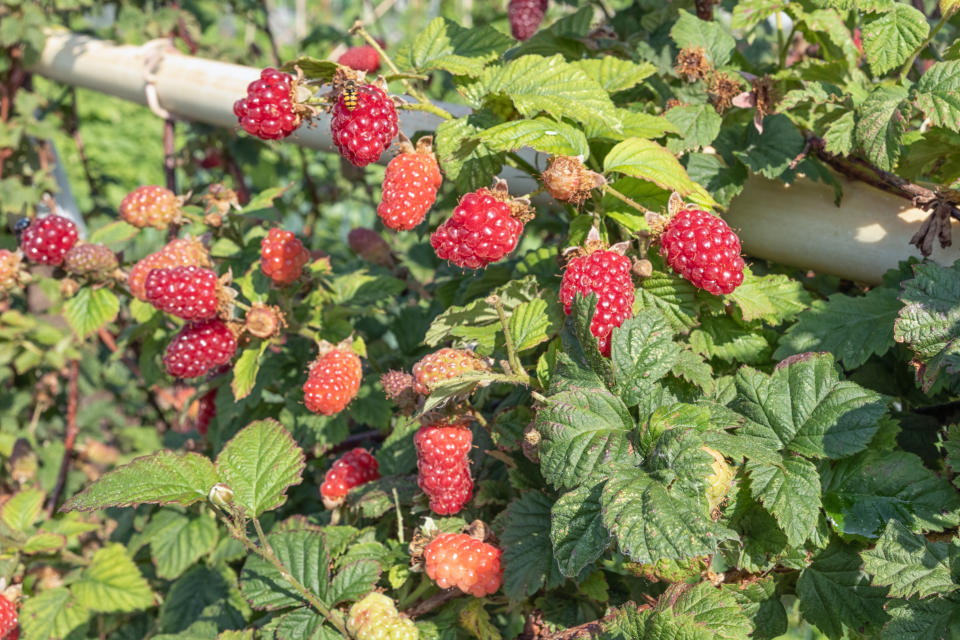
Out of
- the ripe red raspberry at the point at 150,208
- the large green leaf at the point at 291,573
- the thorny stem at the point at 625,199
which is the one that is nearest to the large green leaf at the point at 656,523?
the thorny stem at the point at 625,199

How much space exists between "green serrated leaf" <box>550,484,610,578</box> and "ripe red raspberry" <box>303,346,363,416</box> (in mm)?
589

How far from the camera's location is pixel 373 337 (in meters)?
1.98

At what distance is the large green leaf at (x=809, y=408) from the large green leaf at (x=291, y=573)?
2.28 feet

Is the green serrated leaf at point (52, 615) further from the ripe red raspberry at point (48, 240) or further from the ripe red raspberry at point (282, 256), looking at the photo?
the ripe red raspberry at point (282, 256)

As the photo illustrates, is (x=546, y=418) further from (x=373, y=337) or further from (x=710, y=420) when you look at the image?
(x=373, y=337)

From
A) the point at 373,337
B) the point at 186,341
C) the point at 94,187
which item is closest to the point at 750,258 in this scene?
the point at 373,337

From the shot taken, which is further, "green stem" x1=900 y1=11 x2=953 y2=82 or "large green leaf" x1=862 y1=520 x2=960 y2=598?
"green stem" x1=900 y1=11 x2=953 y2=82

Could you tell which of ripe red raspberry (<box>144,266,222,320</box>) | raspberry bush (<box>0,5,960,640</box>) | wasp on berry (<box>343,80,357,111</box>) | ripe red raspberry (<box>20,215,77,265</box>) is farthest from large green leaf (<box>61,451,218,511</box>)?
ripe red raspberry (<box>20,215,77,265</box>)

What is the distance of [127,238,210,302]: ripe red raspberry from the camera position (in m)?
1.61

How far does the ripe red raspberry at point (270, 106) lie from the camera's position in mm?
1245

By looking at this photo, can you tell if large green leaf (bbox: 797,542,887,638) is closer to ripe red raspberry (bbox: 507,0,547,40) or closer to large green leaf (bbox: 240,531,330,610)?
large green leaf (bbox: 240,531,330,610)

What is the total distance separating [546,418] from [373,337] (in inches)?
40.0

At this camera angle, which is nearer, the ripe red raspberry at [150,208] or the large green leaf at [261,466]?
the large green leaf at [261,466]

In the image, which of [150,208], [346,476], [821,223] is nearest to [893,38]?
[821,223]
